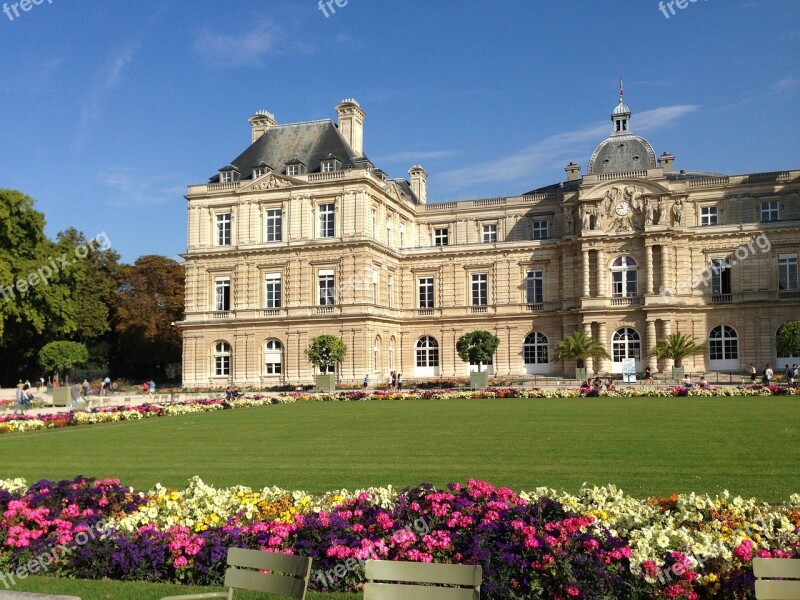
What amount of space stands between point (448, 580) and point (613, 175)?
48.3 metres

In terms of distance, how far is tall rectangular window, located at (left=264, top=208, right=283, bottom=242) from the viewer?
2066 inches

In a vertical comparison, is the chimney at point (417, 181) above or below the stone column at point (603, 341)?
above

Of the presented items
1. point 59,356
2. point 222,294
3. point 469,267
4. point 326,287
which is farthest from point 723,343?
point 59,356

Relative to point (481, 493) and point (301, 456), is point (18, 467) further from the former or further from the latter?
point (481, 493)

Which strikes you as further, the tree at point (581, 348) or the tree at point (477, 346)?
the tree at point (581, 348)

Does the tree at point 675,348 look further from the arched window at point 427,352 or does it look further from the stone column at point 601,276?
the arched window at point 427,352

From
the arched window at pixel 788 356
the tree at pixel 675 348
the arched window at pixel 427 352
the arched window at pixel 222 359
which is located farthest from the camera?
the arched window at pixel 427 352

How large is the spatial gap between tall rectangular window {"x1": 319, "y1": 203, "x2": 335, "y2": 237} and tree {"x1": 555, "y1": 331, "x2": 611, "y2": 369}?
17.0m

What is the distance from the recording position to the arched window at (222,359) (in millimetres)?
53031

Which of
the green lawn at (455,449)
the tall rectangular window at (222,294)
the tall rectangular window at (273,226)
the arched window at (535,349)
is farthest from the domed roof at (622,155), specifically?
the green lawn at (455,449)

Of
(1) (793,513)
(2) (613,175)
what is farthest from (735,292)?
(1) (793,513)

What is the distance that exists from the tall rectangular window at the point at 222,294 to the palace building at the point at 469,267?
0.10 meters

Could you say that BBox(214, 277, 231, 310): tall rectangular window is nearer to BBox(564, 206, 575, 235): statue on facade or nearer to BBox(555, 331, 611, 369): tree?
BBox(555, 331, 611, 369): tree

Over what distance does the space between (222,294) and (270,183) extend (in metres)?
8.54
